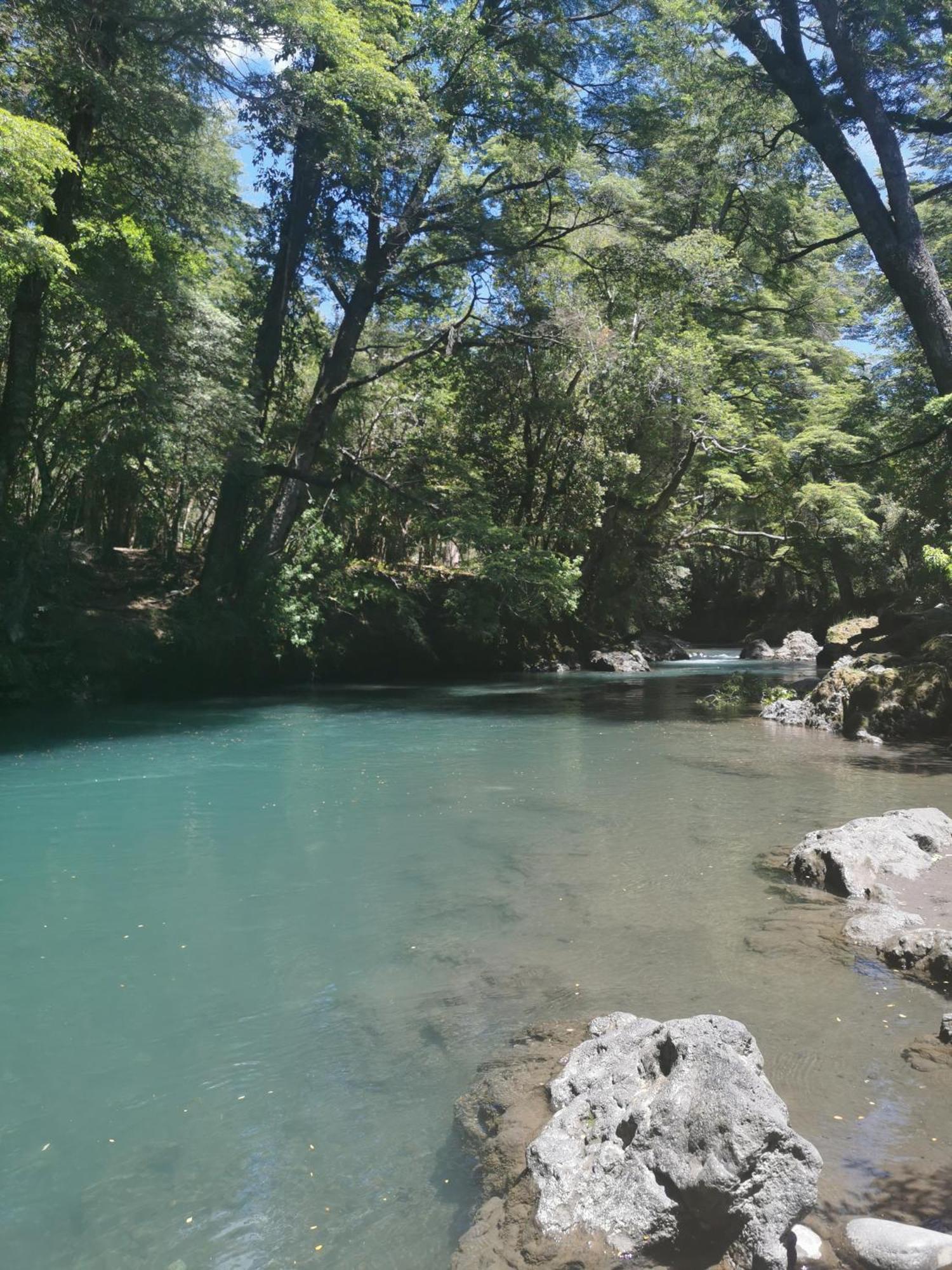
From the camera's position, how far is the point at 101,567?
63.8 feet

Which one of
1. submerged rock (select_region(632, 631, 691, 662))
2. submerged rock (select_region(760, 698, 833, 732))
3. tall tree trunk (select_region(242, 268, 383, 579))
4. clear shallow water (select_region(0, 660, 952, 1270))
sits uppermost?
tall tree trunk (select_region(242, 268, 383, 579))

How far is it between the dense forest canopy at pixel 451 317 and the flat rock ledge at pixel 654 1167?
9.35 meters

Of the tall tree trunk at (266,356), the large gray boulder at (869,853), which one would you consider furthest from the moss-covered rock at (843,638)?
the large gray boulder at (869,853)

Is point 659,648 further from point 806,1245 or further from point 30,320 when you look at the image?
point 806,1245

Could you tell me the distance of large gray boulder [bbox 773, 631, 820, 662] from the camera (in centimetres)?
3147

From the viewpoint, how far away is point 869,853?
6344 millimetres

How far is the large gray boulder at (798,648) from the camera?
3147cm

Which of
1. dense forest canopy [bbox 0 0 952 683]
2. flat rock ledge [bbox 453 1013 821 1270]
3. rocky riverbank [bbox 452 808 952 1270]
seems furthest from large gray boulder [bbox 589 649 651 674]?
flat rock ledge [bbox 453 1013 821 1270]

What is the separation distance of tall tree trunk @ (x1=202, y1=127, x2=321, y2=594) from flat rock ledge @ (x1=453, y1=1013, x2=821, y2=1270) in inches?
633

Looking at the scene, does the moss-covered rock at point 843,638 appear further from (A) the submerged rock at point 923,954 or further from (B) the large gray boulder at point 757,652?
(A) the submerged rock at point 923,954

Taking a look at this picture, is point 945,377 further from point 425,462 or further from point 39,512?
point 39,512

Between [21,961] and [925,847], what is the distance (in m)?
6.35

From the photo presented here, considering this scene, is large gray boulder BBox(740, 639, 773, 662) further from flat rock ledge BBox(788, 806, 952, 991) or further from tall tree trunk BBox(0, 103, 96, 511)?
Answer: flat rock ledge BBox(788, 806, 952, 991)

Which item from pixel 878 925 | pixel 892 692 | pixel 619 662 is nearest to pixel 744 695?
pixel 892 692
